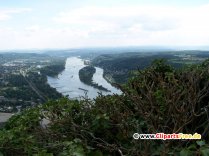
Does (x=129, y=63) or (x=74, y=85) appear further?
(x=129, y=63)

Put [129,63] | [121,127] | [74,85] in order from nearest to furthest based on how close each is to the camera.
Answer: [121,127] < [74,85] < [129,63]

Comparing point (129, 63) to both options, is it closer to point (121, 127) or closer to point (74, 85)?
point (74, 85)

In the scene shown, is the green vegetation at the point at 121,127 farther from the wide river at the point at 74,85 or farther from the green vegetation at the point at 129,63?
the green vegetation at the point at 129,63

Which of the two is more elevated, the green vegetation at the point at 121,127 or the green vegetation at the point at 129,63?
the green vegetation at the point at 121,127

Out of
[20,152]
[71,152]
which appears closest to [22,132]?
[20,152]

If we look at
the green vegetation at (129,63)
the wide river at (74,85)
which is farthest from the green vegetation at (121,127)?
the green vegetation at (129,63)

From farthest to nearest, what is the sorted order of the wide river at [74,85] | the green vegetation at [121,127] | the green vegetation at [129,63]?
the green vegetation at [129,63], the wide river at [74,85], the green vegetation at [121,127]

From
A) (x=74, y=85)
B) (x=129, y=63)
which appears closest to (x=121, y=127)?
(x=74, y=85)

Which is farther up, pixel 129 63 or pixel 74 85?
pixel 129 63

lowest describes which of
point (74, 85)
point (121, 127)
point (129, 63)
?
point (74, 85)

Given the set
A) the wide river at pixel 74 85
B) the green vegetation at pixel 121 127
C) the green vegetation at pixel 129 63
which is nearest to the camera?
the green vegetation at pixel 121 127

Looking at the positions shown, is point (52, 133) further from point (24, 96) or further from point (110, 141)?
point (24, 96)
